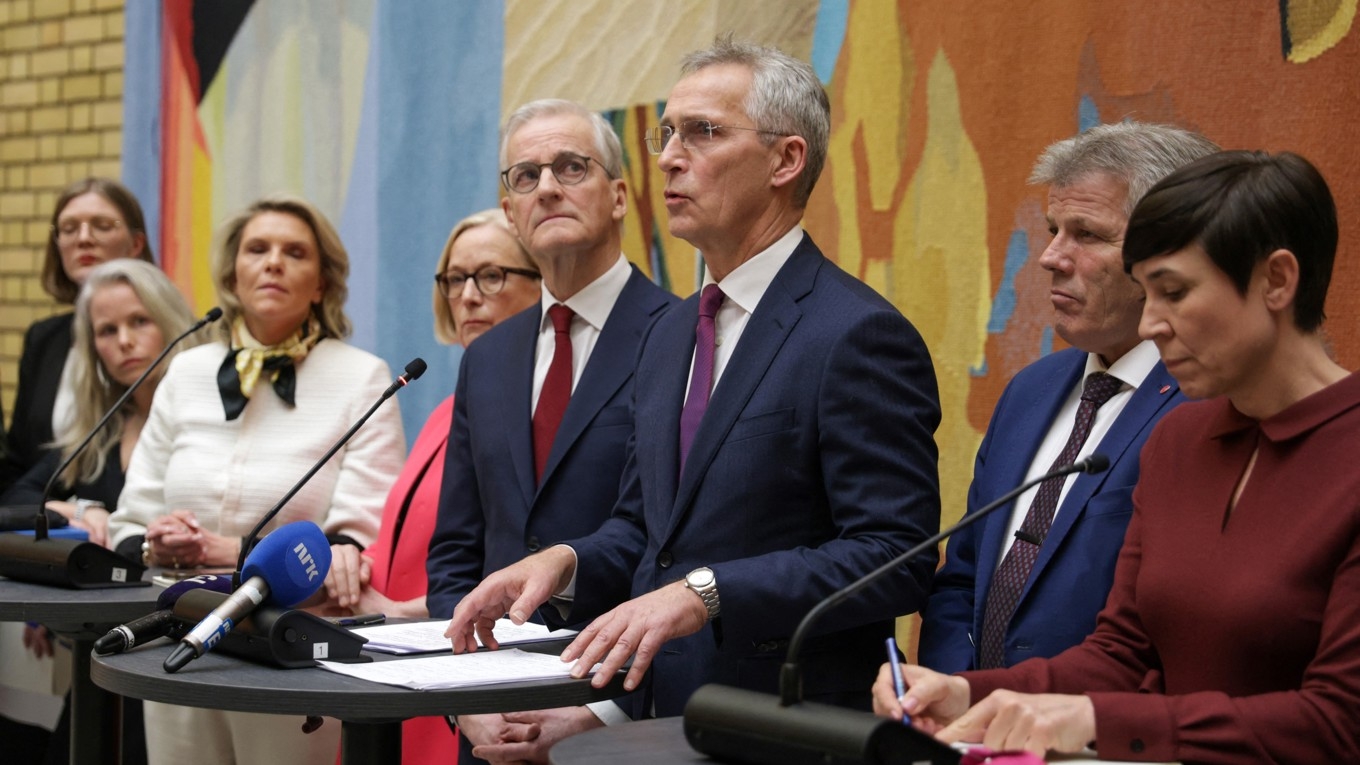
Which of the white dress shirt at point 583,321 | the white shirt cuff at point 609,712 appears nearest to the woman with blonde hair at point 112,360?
the white dress shirt at point 583,321

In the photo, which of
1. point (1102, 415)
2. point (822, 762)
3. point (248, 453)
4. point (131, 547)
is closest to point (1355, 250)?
point (1102, 415)

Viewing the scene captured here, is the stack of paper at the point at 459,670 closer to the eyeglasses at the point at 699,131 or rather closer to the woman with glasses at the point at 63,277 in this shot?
the eyeglasses at the point at 699,131

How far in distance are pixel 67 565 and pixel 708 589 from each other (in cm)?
160

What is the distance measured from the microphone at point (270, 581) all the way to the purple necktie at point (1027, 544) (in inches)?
43.0

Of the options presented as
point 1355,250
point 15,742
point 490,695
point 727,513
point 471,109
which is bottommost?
point 15,742

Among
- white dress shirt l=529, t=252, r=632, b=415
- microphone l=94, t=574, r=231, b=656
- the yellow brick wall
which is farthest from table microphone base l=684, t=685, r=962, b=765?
the yellow brick wall

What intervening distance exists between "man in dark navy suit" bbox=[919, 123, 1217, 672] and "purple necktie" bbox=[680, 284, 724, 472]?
0.51 meters

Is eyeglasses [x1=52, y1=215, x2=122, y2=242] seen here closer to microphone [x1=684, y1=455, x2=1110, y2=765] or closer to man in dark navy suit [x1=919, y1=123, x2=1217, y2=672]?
man in dark navy suit [x1=919, y1=123, x2=1217, y2=672]

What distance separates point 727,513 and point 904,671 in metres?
0.60

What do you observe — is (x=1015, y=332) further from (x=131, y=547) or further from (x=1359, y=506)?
(x=131, y=547)

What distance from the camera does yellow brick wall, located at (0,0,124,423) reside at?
6.91m

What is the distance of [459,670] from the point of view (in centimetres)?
227

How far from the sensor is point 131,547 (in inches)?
153

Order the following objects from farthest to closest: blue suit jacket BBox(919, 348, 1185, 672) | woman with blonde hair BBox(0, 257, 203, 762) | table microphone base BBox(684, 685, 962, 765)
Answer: woman with blonde hair BBox(0, 257, 203, 762), blue suit jacket BBox(919, 348, 1185, 672), table microphone base BBox(684, 685, 962, 765)
